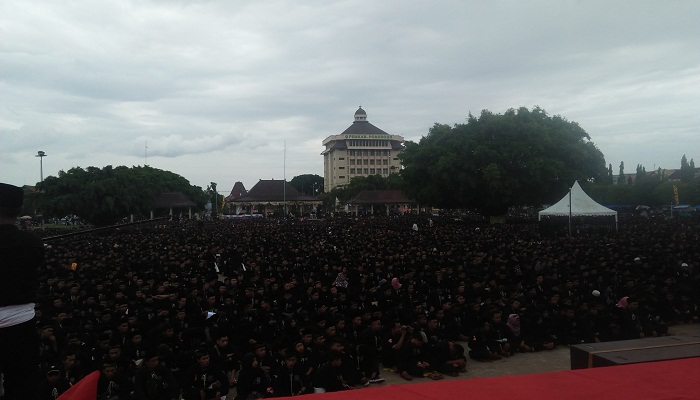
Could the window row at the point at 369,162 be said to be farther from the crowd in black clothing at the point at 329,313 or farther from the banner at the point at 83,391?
the banner at the point at 83,391

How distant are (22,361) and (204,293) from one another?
8212mm

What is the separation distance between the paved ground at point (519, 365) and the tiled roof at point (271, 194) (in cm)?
6106

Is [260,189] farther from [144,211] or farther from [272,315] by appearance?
[272,315]

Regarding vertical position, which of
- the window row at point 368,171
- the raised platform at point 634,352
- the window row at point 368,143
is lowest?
the raised platform at point 634,352

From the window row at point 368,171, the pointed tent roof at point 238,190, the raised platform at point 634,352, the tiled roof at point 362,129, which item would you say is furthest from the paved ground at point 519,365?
the tiled roof at point 362,129

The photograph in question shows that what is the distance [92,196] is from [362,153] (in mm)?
76412

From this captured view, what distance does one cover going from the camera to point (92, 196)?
30.1m

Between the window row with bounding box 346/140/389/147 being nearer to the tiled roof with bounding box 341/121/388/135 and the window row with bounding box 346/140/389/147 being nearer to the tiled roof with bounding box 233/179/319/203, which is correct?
the tiled roof with bounding box 341/121/388/135

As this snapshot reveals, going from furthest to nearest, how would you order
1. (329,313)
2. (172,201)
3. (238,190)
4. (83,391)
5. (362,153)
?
(362,153) < (238,190) < (172,201) < (329,313) < (83,391)

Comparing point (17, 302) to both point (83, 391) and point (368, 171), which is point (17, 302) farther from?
point (368, 171)

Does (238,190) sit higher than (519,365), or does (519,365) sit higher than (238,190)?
(238,190)

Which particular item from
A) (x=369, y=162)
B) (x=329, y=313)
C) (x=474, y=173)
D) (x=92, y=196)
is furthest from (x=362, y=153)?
(x=329, y=313)

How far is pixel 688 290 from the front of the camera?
35.9ft

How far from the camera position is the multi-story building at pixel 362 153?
103250 millimetres
